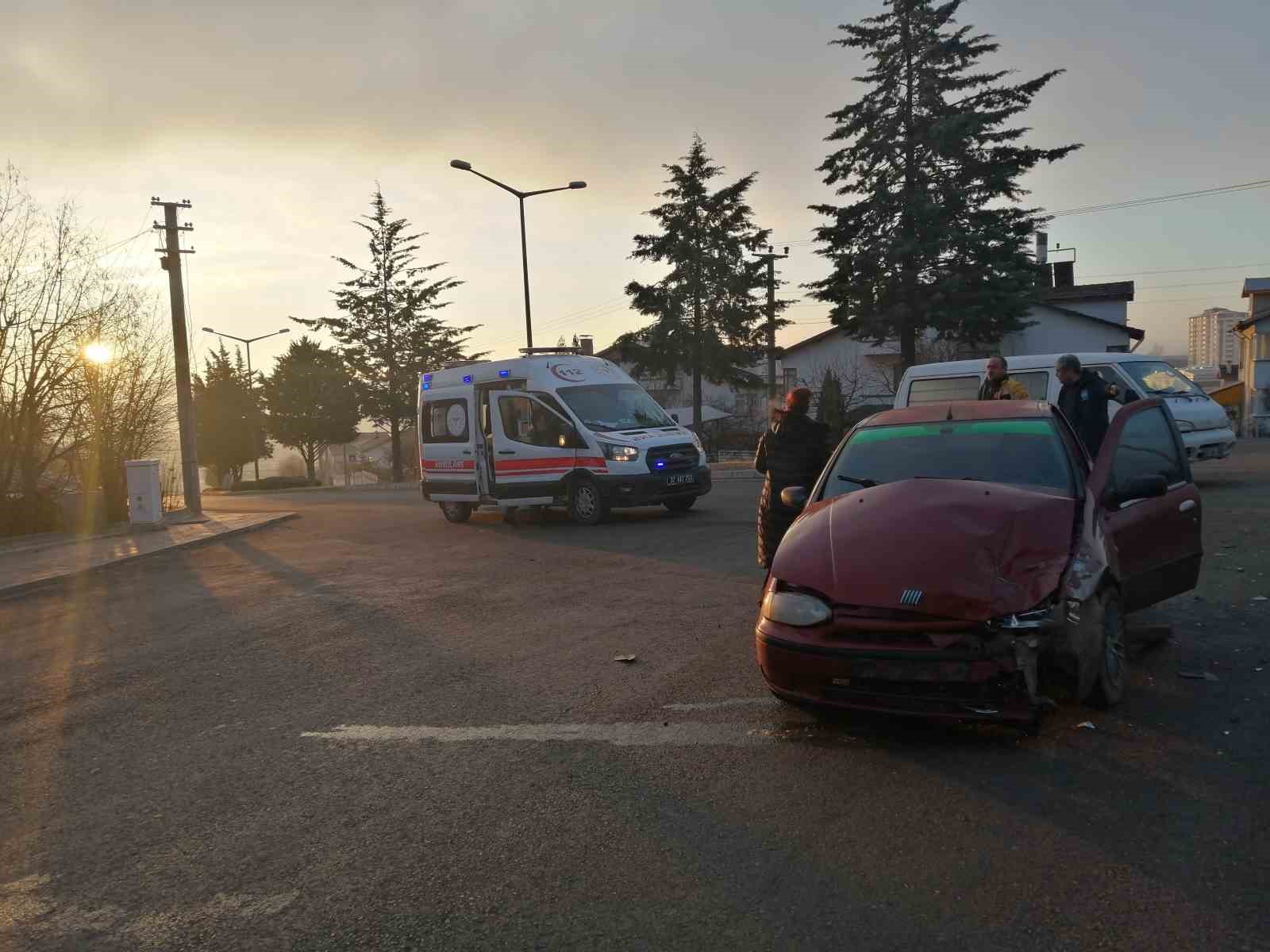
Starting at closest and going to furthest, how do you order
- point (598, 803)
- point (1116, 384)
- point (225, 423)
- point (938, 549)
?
point (598, 803) < point (938, 549) < point (1116, 384) < point (225, 423)

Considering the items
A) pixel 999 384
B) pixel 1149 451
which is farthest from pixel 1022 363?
pixel 1149 451

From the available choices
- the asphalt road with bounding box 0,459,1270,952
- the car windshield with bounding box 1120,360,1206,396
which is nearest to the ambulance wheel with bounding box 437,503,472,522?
the asphalt road with bounding box 0,459,1270,952

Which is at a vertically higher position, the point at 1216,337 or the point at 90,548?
the point at 1216,337

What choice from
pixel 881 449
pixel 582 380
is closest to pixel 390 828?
pixel 881 449

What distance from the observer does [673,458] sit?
584 inches

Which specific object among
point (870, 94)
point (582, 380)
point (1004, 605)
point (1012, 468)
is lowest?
point (1004, 605)

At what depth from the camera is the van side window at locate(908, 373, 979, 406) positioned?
Answer: 14.5m

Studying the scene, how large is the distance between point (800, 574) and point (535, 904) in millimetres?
2088

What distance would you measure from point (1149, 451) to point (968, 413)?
4.35 feet

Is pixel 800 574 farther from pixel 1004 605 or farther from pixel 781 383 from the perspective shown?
pixel 781 383

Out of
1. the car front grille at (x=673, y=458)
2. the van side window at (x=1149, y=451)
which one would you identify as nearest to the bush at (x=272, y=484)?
the car front grille at (x=673, y=458)

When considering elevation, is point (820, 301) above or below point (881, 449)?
above

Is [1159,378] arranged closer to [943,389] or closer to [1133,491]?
[943,389]

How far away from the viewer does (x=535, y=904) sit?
3.17 m
